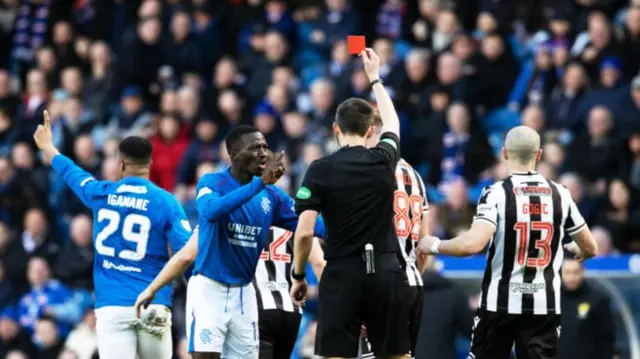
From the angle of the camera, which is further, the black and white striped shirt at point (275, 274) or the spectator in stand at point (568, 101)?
the spectator in stand at point (568, 101)

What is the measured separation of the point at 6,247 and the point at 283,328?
8.91 metres

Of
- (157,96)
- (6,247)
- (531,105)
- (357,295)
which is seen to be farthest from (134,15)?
(357,295)

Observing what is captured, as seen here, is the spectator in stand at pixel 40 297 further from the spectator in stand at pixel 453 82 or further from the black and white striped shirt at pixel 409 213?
the black and white striped shirt at pixel 409 213

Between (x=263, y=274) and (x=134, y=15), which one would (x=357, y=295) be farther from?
(x=134, y=15)

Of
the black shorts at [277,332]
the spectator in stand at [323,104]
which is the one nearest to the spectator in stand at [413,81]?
the spectator in stand at [323,104]

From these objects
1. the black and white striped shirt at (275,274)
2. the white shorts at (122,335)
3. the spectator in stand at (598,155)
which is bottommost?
the white shorts at (122,335)

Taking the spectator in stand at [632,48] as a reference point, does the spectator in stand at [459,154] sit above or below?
below

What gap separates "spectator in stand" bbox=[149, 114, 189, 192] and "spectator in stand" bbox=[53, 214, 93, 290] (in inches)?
49.9

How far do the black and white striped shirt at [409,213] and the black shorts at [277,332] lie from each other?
122 centimetres

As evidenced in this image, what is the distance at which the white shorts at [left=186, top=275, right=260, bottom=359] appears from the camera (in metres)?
10.8

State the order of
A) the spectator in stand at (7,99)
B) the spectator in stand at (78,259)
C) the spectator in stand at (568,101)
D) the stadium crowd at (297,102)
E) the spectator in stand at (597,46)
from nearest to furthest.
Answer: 1. the stadium crowd at (297,102)
2. the spectator in stand at (568,101)
3. the spectator in stand at (597,46)
4. the spectator in stand at (78,259)
5. the spectator in stand at (7,99)

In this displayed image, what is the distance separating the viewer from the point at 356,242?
10297 mm

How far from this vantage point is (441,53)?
19.2 metres

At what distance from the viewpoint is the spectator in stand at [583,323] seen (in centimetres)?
1388
